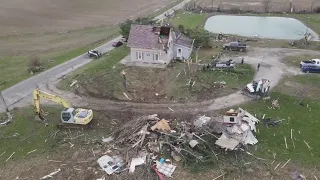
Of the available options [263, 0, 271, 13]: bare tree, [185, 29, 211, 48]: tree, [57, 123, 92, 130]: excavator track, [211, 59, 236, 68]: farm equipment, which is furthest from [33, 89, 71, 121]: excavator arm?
[263, 0, 271, 13]: bare tree

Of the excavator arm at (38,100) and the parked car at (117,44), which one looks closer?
the excavator arm at (38,100)

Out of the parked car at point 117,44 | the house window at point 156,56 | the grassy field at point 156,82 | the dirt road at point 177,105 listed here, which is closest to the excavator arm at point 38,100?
the dirt road at point 177,105

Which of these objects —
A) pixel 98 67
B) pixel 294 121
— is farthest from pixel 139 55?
pixel 294 121

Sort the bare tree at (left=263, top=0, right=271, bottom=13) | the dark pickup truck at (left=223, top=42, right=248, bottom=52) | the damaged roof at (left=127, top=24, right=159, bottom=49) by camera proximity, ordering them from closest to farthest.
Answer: the damaged roof at (left=127, top=24, right=159, bottom=49), the dark pickup truck at (left=223, top=42, right=248, bottom=52), the bare tree at (left=263, top=0, right=271, bottom=13)

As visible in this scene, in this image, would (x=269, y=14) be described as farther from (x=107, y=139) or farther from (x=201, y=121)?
(x=107, y=139)

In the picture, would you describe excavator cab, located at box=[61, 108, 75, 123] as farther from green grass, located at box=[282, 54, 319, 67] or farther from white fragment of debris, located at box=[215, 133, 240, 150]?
green grass, located at box=[282, 54, 319, 67]

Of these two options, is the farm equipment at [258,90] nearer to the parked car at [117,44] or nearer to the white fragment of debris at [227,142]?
the white fragment of debris at [227,142]
